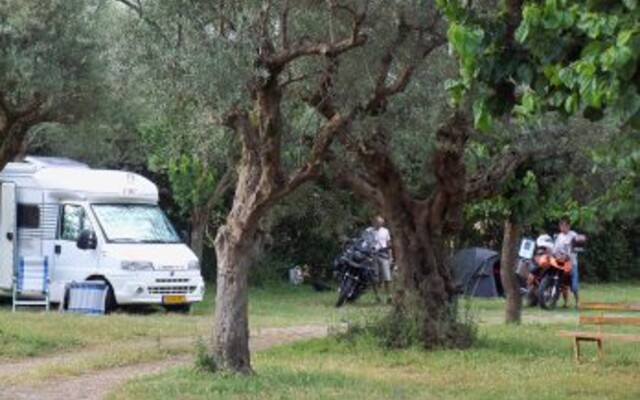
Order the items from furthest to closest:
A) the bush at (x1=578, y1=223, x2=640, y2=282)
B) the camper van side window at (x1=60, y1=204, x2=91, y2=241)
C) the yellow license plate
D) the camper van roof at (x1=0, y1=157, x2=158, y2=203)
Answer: the bush at (x1=578, y1=223, x2=640, y2=282), the camper van roof at (x1=0, y1=157, x2=158, y2=203), the camper van side window at (x1=60, y1=204, x2=91, y2=241), the yellow license plate

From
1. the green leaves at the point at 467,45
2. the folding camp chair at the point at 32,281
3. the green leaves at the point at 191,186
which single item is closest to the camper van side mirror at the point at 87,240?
the folding camp chair at the point at 32,281

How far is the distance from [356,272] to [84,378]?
1226 centimetres

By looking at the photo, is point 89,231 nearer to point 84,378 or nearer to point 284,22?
point 84,378

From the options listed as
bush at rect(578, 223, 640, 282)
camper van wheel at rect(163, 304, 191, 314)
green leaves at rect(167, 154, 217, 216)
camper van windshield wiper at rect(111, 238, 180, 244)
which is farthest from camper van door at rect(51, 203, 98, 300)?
bush at rect(578, 223, 640, 282)

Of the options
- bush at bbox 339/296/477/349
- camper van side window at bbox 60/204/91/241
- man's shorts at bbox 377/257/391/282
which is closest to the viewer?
bush at bbox 339/296/477/349

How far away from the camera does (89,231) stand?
22.6 metres

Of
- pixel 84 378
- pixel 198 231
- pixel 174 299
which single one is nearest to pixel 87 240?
pixel 174 299

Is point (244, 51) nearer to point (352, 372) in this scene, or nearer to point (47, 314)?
point (352, 372)

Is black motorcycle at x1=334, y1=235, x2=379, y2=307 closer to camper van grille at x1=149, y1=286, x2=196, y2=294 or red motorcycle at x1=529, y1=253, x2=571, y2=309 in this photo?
red motorcycle at x1=529, y1=253, x2=571, y2=309

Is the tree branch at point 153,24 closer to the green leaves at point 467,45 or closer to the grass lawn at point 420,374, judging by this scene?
the grass lawn at point 420,374

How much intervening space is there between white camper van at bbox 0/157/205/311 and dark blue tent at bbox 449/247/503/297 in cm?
746

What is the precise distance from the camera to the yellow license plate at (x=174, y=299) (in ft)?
73.0

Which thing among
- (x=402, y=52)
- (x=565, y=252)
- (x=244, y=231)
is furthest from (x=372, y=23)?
(x=565, y=252)

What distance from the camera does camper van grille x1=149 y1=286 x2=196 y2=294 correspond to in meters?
22.0
